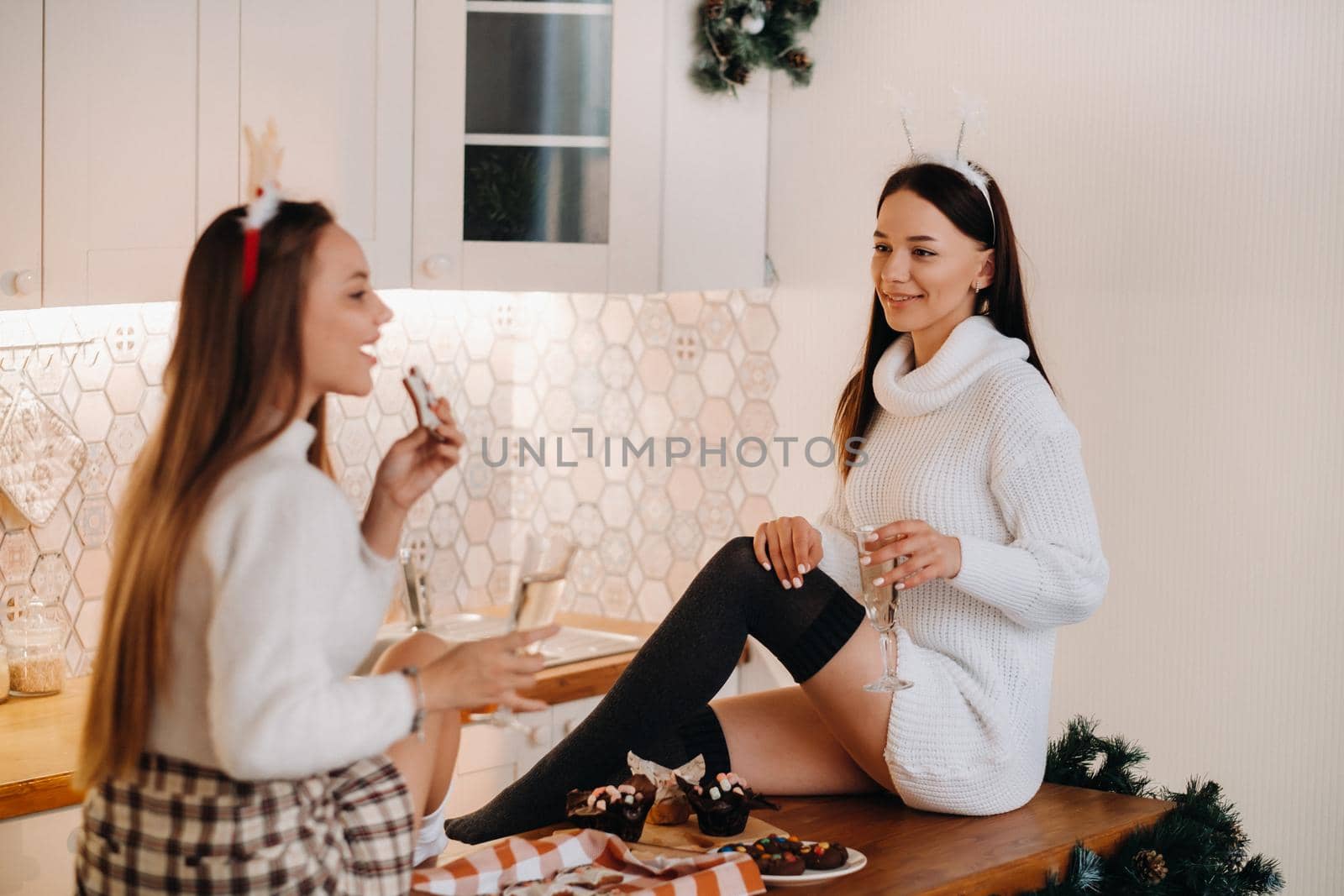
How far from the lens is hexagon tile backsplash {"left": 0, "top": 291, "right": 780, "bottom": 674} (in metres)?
3.13

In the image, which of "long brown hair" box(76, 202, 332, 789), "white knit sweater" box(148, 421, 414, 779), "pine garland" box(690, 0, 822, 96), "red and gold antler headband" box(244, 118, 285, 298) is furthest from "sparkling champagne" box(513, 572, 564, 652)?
"pine garland" box(690, 0, 822, 96)

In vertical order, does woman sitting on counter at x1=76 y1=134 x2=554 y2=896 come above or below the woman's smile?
below

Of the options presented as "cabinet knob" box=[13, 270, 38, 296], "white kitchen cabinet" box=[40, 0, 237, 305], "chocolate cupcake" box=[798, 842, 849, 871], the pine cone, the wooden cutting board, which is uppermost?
"white kitchen cabinet" box=[40, 0, 237, 305]

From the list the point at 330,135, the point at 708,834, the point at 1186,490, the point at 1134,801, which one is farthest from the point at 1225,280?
the point at 330,135

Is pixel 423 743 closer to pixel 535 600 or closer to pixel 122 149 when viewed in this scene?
pixel 535 600

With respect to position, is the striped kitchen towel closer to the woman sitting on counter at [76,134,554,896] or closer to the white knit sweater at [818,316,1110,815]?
the woman sitting on counter at [76,134,554,896]

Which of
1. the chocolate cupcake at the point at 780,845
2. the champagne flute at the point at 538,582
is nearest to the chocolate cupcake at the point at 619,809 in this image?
the chocolate cupcake at the point at 780,845

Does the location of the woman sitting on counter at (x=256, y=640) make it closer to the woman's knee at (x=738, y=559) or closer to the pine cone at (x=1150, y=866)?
the woman's knee at (x=738, y=559)

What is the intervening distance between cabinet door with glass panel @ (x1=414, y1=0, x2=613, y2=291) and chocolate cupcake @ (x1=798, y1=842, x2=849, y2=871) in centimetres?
141

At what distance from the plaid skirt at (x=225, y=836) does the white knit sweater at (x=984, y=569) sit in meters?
0.83

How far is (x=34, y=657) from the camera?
243 cm

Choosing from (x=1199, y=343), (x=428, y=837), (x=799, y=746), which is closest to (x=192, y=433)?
(x=428, y=837)

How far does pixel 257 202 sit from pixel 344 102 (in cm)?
122

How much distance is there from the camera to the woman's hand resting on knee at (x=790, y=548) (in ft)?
Answer: 6.41
